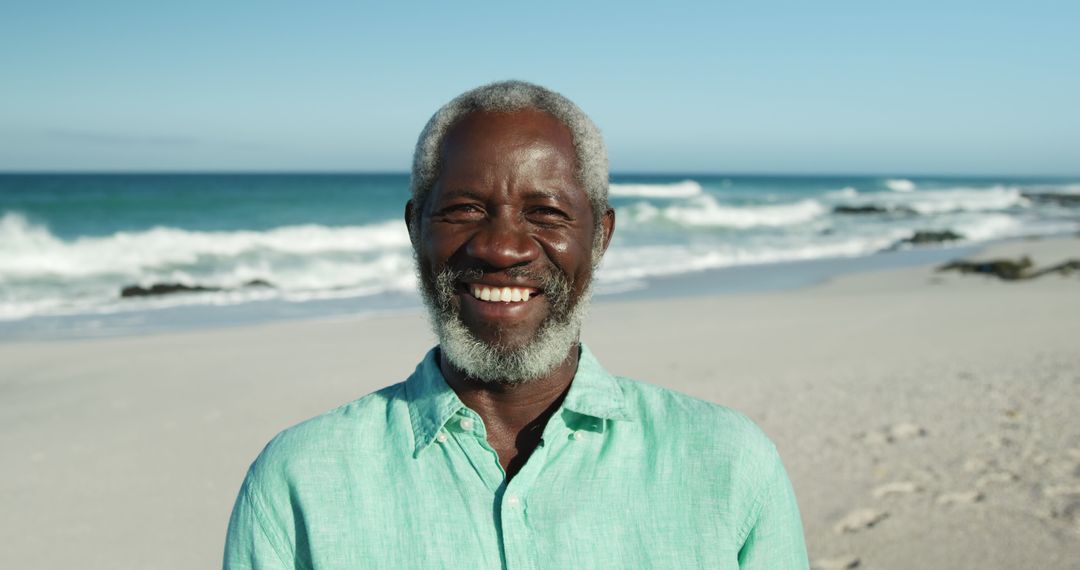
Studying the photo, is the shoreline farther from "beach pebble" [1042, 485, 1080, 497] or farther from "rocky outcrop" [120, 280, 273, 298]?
"beach pebble" [1042, 485, 1080, 497]

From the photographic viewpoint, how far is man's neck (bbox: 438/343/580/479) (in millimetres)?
2043

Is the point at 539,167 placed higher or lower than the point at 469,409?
higher

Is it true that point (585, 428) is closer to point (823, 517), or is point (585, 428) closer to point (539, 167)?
point (539, 167)

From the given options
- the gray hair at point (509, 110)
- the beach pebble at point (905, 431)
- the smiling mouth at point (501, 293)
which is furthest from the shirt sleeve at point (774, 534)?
the beach pebble at point (905, 431)

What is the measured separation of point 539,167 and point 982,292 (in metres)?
13.8

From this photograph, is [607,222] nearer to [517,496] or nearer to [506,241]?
[506,241]

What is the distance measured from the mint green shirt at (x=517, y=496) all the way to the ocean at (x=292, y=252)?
38.5 ft

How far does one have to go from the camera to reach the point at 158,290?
1677 cm

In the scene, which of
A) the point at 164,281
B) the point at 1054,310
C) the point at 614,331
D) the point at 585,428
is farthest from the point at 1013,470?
the point at 164,281

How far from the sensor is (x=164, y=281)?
1892cm

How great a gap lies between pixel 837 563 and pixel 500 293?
3.58m

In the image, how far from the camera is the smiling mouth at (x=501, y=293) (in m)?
2.00

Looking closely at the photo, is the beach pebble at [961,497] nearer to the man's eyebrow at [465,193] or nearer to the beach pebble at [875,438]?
the beach pebble at [875,438]

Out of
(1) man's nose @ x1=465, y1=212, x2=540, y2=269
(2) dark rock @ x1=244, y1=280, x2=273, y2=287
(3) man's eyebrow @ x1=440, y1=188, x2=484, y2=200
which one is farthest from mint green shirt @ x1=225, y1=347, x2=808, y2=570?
(2) dark rock @ x1=244, y1=280, x2=273, y2=287
